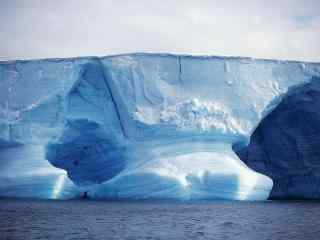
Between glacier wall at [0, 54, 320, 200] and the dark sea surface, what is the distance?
1.37 m

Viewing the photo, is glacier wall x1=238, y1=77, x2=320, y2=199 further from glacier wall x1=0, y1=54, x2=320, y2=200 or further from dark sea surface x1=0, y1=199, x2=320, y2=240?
dark sea surface x1=0, y1=199, x2=320, y2=240

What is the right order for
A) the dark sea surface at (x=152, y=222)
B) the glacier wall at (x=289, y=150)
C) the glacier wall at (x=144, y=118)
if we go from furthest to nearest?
the glacier wall at (x=289, y=150)
the glacier wall at (x=144, y=118)
the dark sea surface at (x=152, y=222)

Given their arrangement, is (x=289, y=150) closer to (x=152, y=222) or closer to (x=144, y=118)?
(x=144, y=118)

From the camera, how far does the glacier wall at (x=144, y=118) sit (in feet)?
52.4

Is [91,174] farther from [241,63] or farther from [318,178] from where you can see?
[318,178]

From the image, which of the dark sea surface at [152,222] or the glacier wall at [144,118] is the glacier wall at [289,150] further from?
the dark sea surface at [152,222]

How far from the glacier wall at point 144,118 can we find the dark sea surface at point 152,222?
137cm

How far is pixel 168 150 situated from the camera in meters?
16.7

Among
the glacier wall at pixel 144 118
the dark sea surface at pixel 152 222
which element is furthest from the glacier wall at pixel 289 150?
the dark sea surface at pixel 152 222

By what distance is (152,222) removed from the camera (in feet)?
36.2

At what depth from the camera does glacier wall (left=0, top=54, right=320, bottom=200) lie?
52.4 ft

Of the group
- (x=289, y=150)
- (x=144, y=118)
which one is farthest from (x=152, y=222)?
(x=289, y=150)

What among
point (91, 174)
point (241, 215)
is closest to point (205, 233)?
point (241, 215)

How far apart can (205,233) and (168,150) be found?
23.2 feet
